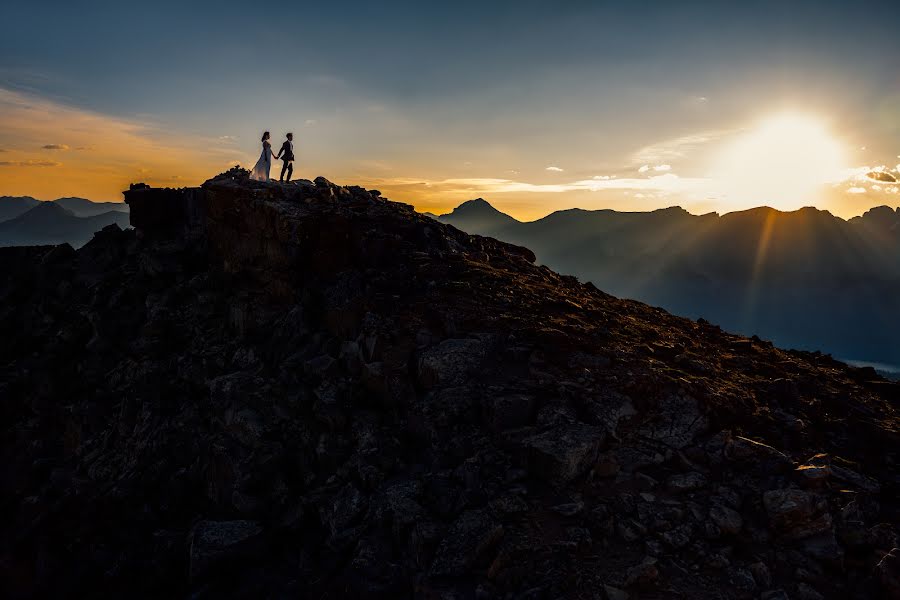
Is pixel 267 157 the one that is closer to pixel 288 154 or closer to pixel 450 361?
pixel 288 154

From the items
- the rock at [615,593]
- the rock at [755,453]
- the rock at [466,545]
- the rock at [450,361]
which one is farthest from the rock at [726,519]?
the rock at [450,361]

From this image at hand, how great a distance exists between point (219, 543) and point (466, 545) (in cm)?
690

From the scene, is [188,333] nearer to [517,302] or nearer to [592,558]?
[517,302]

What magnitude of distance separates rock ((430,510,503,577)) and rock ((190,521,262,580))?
5.76 metres

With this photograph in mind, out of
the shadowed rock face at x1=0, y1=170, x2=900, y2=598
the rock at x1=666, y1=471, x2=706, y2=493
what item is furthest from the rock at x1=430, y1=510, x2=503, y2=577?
the rock at x1=666, y1=471, x2=706, y2=493

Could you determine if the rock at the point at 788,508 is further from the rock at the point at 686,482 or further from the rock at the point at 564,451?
the rock at the point at 564,451

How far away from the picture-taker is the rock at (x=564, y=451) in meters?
10.8

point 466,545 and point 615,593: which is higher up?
point 615,593

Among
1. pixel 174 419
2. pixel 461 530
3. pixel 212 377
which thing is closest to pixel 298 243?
pixel 212 377

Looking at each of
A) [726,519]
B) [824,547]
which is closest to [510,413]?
[726,519]

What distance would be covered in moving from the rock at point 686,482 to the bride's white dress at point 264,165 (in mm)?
24359

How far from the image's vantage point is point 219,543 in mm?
12320

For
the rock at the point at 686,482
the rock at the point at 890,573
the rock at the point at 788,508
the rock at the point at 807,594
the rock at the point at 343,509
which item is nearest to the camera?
the rock at the point at 890,573

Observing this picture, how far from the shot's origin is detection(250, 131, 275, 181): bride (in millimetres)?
26188
